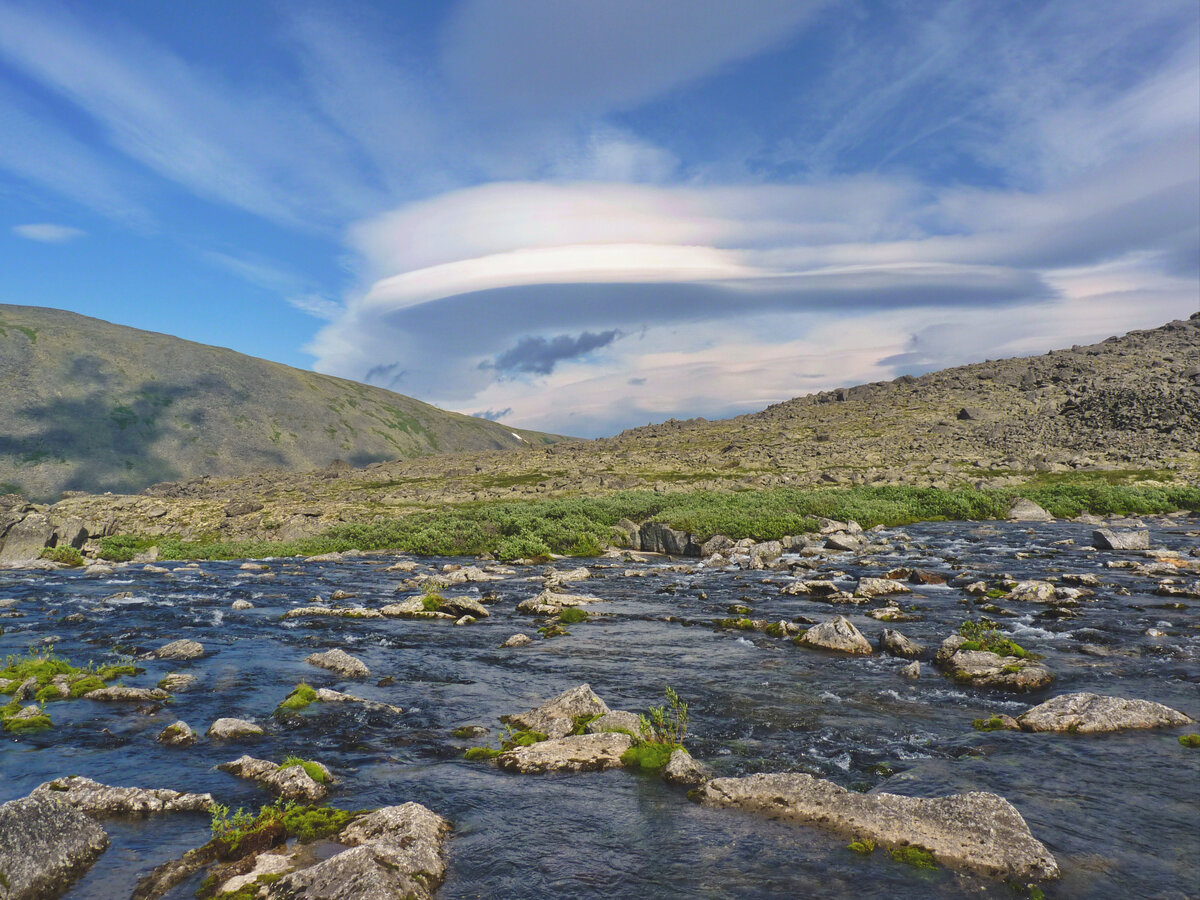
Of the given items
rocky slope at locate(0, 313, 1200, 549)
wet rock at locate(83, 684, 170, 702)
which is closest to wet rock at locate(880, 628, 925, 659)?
wet rock at locate(83, 684, 170, 702)

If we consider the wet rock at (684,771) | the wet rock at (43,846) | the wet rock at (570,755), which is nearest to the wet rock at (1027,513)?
the wet rock at (684,771)

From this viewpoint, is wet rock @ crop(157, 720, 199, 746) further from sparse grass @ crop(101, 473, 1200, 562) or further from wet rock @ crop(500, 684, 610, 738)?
sparse grass @ crop(101, 473, 1200, 562)

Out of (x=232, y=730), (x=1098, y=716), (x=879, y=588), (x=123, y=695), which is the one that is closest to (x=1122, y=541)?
(x=879, y=588)

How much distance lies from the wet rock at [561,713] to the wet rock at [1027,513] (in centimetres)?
5272

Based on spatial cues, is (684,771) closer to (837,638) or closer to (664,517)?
(837,638)

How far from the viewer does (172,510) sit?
75938mm

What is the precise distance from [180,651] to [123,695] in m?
4.84

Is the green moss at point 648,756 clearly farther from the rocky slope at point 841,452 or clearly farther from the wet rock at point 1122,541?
the rocky slope at point 841,452

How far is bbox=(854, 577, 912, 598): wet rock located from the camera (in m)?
26.5

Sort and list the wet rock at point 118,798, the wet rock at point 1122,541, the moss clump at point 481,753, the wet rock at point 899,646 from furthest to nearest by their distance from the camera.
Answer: the wet rock at point 1122,541
the wet rock at point 899,646
the moss clump at point 481,753
the wet rock at point 118,798

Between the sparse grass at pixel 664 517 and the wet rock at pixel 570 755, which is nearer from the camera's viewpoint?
the wet rock at pixel 570 755

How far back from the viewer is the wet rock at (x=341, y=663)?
1756 cm

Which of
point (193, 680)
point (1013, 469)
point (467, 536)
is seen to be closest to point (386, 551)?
point (467, 536)

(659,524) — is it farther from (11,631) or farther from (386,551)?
(11,631)
